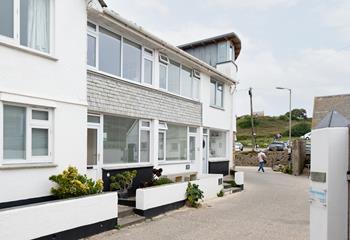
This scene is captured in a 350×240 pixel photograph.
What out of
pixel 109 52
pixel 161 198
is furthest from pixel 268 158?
pixel 109 52

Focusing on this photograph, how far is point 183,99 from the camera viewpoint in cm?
1430

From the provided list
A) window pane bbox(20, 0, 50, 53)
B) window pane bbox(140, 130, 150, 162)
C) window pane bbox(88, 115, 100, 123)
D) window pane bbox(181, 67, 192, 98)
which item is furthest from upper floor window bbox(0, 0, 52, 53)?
window pane bbox(181, 67, 192, 98)

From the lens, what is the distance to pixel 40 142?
24.2 ft

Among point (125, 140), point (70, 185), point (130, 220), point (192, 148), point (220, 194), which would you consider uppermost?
point (125, 140)

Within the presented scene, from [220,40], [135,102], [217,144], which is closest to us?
[135,102]

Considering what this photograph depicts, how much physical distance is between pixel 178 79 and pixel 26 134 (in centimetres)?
814

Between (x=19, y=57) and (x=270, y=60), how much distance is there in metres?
19.4

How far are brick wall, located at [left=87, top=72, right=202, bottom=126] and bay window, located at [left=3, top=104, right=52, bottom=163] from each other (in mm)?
1893

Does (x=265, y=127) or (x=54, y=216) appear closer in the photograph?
(x=54, y=216)

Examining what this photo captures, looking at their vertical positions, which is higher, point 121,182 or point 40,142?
point 40,142

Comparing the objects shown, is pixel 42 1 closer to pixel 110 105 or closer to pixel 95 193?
pixel 110 105

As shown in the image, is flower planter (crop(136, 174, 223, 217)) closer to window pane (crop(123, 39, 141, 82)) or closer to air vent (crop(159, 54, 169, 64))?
window pane (crop(123, 39, 141, 82))

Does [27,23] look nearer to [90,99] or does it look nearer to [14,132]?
[14,132]

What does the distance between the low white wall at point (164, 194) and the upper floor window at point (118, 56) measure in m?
3.91
